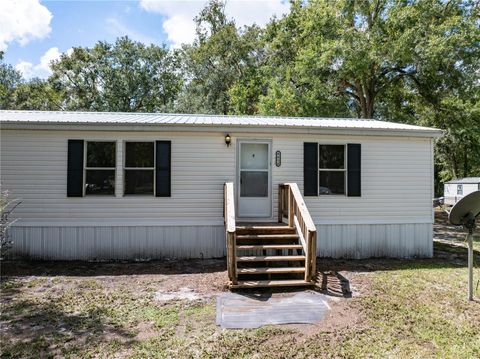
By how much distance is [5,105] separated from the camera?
2778 cm

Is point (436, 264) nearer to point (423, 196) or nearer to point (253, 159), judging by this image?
point (423, 196)

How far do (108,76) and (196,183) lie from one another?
893 inches

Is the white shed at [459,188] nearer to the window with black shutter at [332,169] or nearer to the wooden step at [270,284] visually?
the window with black shutter at [332,169]

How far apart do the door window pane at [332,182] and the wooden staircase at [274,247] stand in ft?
3.58

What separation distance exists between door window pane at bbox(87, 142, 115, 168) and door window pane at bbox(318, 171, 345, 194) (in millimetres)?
4912

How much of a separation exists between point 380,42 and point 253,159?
11152 millimetres

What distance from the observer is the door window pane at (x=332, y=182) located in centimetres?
780

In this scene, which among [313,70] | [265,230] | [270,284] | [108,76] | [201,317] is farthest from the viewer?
[108,76]

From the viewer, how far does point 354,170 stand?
7.71m

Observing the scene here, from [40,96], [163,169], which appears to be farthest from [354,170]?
[40,96]

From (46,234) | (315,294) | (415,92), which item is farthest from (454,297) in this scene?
(415,92)

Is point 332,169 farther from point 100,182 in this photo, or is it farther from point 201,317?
point 100,182

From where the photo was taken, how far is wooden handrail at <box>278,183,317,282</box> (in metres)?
5.55

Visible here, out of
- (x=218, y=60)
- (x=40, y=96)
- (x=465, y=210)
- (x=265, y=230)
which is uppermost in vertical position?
(x=218, y=60)
